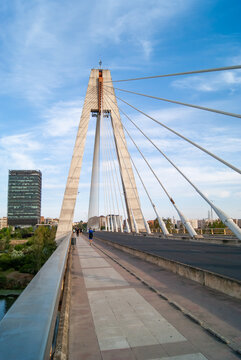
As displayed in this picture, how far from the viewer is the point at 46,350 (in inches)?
58.6

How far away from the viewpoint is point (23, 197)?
558 feet

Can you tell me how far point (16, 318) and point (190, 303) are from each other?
404 centimetres

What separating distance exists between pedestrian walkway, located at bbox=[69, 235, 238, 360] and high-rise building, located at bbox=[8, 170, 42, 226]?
17117 centimetres

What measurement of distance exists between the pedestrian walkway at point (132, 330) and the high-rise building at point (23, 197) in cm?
17117

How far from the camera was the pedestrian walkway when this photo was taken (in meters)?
3.20

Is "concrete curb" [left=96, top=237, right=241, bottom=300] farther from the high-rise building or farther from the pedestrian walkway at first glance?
the high-rise building

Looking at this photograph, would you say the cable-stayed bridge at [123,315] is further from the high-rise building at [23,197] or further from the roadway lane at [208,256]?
the high-rise building at [23,197]

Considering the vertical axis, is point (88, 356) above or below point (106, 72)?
below

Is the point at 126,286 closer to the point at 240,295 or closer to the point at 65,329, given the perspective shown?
the point at 240,295

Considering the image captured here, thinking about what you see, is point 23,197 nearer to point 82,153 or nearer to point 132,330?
point 82,153

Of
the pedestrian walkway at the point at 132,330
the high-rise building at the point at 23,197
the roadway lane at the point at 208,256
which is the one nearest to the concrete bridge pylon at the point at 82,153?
the roadway lane at the point at 208,256

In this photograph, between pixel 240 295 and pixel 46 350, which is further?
pixel 240 295

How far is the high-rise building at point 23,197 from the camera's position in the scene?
553 feet

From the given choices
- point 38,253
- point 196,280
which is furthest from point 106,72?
point 196,280
